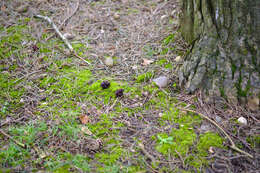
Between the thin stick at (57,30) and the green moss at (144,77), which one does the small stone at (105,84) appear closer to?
the green moss at (144,77)

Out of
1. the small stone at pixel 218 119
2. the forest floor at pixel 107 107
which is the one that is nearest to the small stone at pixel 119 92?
the forest floor at pixel 107 107

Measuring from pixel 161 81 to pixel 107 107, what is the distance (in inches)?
27.5

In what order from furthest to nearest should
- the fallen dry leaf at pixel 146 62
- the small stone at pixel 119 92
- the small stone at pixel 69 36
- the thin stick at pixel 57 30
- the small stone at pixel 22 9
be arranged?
the small stone at pixel 22 9 → the small stone at pixel 69 36 → the thin stick at pixel 57 30 → the fallen dry leaf at pixel 146 62 → the small stone at pixel 119 92

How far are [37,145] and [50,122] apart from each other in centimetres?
26

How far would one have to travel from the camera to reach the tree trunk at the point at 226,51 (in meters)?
2.07

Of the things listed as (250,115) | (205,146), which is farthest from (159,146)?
(250,115)

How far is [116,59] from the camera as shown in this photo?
→ 3.03 metres

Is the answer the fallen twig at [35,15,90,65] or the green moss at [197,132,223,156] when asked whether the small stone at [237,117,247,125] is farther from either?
the fallen twig at [35,15,90,65]

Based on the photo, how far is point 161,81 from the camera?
2.55 meters

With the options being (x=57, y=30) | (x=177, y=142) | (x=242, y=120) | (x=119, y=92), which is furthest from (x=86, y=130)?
(x=57, y=30)

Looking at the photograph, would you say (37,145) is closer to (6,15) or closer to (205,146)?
(205,146)

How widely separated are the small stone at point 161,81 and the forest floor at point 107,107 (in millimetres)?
38

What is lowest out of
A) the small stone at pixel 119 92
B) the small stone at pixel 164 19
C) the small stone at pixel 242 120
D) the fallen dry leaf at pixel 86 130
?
the small stone at pixel 242 120

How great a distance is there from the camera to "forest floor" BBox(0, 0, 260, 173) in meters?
1.86
